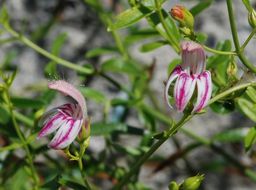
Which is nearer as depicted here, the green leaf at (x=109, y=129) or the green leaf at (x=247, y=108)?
the green leaf at (x=247, y=108)

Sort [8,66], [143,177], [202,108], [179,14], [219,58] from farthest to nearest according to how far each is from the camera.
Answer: [143,177]
[8,66]
[219,58]
[179,14]
[202,108]

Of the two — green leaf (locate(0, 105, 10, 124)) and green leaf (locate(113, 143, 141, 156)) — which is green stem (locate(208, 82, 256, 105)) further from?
green leaf (locate(0, 105, 10, 124))

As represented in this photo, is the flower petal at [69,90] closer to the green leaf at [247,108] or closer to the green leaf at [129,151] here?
the green leaf at [247,108]

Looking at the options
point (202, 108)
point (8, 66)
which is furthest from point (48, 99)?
point (202, 108)

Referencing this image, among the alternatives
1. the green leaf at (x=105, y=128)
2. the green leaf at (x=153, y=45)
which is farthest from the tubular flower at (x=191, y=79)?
the green leaf at (x=105, y=128)

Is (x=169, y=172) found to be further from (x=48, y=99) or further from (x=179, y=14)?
(x=179, y=14)

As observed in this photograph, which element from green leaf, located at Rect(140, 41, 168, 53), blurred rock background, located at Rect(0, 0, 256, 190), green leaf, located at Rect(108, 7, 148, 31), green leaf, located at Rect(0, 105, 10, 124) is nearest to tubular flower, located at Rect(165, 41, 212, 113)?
green leaf, located at Rect(108, 7, 148, 31)

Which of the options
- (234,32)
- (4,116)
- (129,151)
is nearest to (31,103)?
(4,116)
